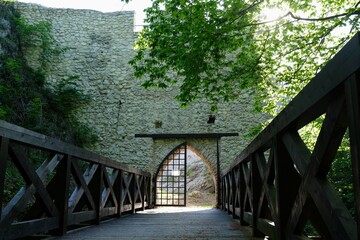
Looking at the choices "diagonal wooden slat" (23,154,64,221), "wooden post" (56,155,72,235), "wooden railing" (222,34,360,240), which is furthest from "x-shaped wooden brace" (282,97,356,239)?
"wooden post" (56,155,72,235)

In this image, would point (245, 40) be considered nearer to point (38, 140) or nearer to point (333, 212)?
point (38, 140)

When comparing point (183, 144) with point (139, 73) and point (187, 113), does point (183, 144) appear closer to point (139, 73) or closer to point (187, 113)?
point (187, 113)

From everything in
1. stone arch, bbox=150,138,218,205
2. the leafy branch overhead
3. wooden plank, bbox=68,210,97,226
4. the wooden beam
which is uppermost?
the leafy branch overhead

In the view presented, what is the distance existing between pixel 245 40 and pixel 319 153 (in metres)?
4.58

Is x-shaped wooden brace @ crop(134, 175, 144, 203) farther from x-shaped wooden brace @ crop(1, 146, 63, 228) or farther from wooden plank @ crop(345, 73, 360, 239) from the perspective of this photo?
wooden plank @ crop(345, 73, 360, 239)

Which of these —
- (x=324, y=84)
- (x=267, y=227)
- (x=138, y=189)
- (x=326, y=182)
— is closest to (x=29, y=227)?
(x=267, y=227)

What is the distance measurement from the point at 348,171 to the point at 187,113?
6.06m

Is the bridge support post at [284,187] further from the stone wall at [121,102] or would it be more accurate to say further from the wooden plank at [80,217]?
the stone wall at [121,102]

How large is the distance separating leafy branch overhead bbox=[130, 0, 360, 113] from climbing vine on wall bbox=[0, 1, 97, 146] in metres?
4.06

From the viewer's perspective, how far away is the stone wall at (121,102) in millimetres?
10031

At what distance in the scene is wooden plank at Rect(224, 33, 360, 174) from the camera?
3.05 feet

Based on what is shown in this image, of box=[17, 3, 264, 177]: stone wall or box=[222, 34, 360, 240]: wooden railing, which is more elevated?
box=[17, 3, 264, 177]: stone wall

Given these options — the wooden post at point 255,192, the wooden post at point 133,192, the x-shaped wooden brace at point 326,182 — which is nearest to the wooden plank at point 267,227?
the wooden post at point 255,192

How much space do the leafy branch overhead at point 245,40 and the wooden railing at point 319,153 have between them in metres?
3.01
